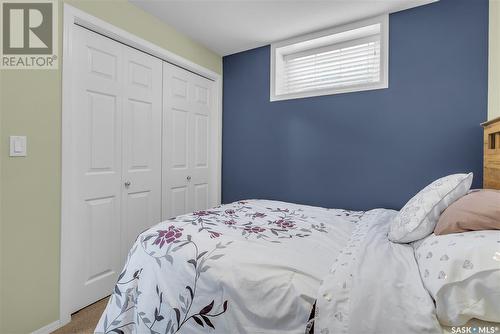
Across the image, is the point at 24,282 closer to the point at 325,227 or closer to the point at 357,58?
the point at 325,227

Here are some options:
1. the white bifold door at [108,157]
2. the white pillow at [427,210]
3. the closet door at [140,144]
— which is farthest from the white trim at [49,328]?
the white pillow at [427,210]

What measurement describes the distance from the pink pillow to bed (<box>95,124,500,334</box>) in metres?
0.06

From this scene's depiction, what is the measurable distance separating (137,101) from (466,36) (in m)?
2.65

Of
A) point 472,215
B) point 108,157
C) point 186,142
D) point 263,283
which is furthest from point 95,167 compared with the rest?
point 472,215

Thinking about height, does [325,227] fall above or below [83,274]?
above

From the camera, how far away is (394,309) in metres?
0.81

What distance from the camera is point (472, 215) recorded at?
0.99 metres

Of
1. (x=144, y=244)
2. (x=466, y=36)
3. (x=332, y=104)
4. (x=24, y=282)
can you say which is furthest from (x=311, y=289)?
(x=466, y=36)

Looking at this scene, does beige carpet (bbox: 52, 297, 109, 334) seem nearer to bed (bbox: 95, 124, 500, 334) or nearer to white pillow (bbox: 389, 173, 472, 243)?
bed (bbox: 95, 124, 500, 334)

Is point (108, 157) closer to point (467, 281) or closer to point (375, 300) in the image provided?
point (375, 300)

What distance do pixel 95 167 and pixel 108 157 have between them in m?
0.13

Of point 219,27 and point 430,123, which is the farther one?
point 219,27

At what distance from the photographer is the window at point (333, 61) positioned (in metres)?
2.31

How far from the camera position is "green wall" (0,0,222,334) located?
148cm
